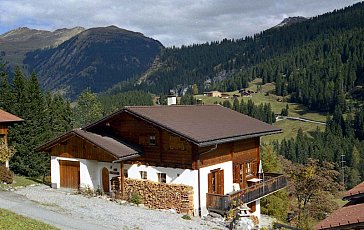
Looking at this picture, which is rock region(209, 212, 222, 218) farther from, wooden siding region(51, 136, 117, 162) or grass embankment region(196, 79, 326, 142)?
grass embankment region(196, 79, 326, 142)

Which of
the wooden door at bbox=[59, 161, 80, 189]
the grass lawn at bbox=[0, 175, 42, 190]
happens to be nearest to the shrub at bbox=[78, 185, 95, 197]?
the wooden door at bbox=[59, 161, 80, 189]

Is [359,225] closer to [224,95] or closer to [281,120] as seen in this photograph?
[281,120]

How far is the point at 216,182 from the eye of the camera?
83.9ft

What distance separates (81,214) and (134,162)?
5.93 meters

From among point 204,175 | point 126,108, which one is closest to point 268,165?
point 204,175

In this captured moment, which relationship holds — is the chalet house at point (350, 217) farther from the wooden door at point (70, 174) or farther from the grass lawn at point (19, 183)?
the grass lawn at point (19, 183)

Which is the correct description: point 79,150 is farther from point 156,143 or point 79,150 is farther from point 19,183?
point 19,183

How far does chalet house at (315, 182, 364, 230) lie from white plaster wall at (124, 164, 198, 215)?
9.76 meters

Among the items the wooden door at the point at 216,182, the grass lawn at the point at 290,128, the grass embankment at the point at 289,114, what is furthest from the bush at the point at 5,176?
the grass lawn at the point at 290,128

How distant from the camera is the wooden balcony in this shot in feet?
77.2

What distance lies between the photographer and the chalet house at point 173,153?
2397 cm

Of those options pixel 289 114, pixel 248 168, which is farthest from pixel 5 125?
pixel 289 114

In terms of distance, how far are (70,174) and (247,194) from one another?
11900mm

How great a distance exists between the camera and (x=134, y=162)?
2644cm
